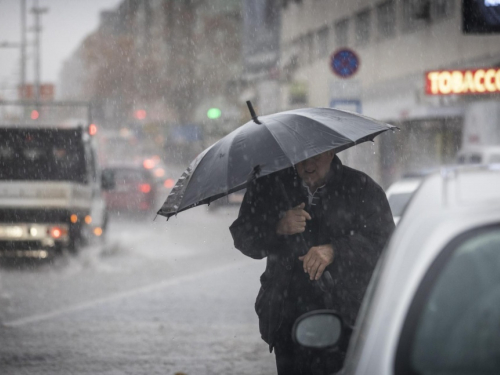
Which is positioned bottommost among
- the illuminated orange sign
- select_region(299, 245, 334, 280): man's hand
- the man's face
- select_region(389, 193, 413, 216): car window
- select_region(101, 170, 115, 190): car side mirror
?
select_region(101, 170, 115, 190): car side mirror

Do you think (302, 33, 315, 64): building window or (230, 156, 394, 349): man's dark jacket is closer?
(230, 156, 394, 349): man's dark jacket

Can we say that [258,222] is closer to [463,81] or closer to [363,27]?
[463,81]

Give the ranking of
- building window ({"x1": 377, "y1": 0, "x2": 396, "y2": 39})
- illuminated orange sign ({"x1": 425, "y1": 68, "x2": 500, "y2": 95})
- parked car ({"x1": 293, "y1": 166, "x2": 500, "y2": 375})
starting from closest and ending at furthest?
parked car ({"x1": 293, "y1": 166, "x2": 500, "y2": 375}), illuminated orange sign ({"x1": 425, "y1": 68, "x2": 500, "y2": 95}), building window ({"x1": 377, "y1": 0, "x2": 396, "y2": 39})

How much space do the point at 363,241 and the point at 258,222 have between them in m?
0.51

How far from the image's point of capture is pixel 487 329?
2307mm

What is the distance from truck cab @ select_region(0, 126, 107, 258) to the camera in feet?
48.4

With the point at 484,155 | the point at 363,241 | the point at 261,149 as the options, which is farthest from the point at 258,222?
the point at 484,155

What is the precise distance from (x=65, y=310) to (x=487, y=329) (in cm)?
854

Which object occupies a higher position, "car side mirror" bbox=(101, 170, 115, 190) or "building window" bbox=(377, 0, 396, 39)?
"building window" bbox=(377, 0, 396, 39)

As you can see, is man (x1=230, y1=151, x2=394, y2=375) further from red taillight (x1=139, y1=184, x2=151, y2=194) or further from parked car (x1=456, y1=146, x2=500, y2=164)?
red taillight (x1=139, y1=184, x2=151, y2=194)

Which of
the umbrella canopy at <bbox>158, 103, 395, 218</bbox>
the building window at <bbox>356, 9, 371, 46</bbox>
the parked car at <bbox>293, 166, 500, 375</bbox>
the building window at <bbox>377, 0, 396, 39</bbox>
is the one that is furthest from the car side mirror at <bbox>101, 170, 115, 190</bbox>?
the building window at <bbox>356, 9, 371, 46</bbox>

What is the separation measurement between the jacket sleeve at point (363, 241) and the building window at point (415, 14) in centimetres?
2573

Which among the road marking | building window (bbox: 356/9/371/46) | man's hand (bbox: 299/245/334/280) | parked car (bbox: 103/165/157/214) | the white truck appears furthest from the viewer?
building window (bbox: 356/9/371/46)

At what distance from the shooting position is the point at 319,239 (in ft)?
14.4
